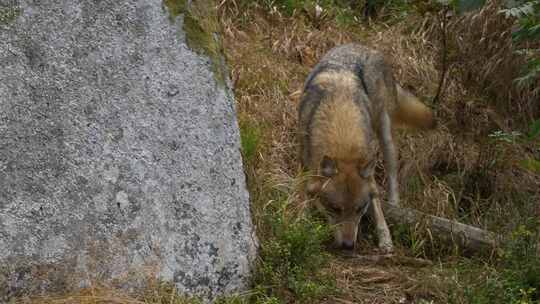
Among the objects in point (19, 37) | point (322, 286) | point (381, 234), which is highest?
point (19, 37)

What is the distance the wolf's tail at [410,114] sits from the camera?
7.84 m

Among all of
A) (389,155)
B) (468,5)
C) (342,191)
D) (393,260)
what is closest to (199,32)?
(468,5)

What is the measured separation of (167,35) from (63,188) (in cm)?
111

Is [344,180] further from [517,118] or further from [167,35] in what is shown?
[517,118]

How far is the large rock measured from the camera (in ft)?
14.4

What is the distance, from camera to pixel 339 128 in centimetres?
675

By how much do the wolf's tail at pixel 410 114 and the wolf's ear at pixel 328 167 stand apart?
1561mm

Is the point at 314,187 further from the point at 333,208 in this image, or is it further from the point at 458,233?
the point at 458,233

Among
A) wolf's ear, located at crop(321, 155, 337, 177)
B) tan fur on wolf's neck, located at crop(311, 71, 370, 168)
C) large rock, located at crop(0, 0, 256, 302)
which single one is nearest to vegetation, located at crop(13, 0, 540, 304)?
large rock, located at crop(0, 0, 256, 302)

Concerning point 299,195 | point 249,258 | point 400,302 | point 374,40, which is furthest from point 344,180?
point 374,40

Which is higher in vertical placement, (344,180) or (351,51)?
(351,51)

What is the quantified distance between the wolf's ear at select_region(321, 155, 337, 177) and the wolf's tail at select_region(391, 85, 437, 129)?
1.56 meters

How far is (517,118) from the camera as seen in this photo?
848 cm

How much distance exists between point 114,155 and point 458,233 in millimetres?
2986
